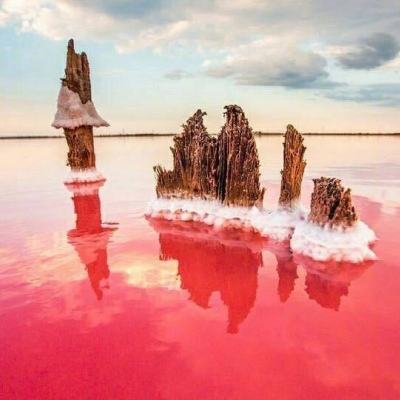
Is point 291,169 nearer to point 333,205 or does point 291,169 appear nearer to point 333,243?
point 333,205

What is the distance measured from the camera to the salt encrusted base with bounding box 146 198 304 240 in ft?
34.3

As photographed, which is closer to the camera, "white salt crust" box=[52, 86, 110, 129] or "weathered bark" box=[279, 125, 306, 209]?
"weathered bark" box=[279, 125, 306, 209]

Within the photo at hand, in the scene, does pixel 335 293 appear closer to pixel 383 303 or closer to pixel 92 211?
pixel 383 303

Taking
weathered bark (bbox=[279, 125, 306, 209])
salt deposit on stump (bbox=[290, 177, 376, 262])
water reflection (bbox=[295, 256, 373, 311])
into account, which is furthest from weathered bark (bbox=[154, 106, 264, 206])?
water reflection (bbox=[295, 256, 373, 311])

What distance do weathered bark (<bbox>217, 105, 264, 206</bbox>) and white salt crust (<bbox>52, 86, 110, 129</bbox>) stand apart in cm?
1506

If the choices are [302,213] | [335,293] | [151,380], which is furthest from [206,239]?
[151,380]

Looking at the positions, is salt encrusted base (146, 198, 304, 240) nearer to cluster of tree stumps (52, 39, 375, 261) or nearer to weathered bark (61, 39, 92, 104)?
cluster of tree stumps (52, 39, 375, 261)

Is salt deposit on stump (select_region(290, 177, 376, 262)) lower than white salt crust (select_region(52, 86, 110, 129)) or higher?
lower

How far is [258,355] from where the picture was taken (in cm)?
501

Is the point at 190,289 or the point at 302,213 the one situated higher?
the point at 302,213

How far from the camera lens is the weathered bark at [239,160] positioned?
1140 centimetres

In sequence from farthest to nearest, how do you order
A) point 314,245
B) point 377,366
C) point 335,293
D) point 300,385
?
point 314,245 → point 335,293 → point 377,366 → point 300,385

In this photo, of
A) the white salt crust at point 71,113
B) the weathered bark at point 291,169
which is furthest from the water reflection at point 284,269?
the white salt crust at point 71,113

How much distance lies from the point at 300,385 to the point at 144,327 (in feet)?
8.36
